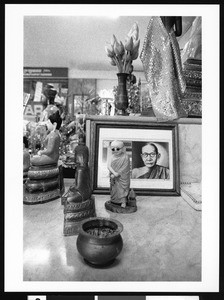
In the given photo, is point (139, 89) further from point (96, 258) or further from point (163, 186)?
point (96, 258)

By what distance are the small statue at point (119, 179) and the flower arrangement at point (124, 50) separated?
40 centimetres

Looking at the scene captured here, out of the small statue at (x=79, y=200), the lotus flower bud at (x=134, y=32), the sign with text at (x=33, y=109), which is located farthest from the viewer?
the sign with text at (x=33, y=109)

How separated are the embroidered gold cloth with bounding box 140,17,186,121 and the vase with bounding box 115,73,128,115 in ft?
0.36

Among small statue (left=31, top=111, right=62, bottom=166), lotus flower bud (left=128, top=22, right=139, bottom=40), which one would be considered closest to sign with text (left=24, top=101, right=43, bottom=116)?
small statue (left=31, top=111, right=62, bottom=166)

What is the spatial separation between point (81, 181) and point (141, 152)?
391mm

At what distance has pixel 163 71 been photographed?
1.07 metres

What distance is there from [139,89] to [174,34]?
0.99 feet

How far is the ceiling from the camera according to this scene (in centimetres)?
87

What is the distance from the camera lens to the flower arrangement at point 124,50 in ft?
3.30

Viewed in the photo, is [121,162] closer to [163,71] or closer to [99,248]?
[99,248]

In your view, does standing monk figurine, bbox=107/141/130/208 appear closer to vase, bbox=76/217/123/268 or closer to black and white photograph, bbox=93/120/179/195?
black and white photograph, bbox=93/120/179/195

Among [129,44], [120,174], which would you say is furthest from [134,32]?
[120,174]

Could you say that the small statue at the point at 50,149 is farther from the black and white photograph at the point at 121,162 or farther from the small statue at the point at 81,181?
the small statue at the point at 81,181

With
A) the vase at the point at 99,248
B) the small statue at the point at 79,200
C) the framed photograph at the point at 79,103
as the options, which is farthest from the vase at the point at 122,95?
the framed photograph at the point at 79,103
